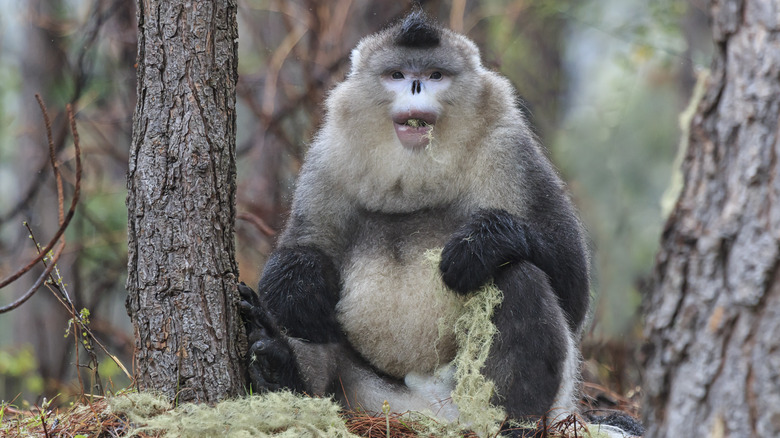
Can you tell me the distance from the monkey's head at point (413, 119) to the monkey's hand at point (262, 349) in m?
0.82

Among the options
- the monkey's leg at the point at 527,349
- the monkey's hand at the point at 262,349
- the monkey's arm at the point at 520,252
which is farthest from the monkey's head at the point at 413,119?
the monkey's hand at the point at 262,349

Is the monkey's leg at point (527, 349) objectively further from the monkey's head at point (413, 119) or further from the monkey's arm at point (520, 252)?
the monkey's head at point (413, 119)

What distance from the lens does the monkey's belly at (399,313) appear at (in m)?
3.84

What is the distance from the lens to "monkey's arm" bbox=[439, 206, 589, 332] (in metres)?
3.67

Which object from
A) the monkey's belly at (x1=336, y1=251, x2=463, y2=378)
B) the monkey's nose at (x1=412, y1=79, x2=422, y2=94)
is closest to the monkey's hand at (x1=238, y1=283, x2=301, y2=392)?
the monkey's belly at (x1=336, y1=251, x2=463, y2=378)

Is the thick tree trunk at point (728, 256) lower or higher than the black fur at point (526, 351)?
higher

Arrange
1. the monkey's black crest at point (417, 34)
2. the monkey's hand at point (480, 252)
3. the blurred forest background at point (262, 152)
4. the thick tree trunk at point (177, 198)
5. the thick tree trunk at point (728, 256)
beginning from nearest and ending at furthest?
the thick tree trunk at point (728, 256)
the thick tree trunk at point (177, 198)
the monkey's hand at point (480, 252)
the monkey's black crest at point (417, 34)
the blurred forest background at point (262, 152)

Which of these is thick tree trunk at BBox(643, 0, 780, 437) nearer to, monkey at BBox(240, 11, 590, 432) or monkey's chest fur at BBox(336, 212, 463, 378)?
monkey at BBox(240, 11, 590, 432)

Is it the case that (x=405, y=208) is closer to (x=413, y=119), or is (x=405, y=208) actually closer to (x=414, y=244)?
(x=414, y=244)

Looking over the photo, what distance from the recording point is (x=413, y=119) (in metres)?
3.93

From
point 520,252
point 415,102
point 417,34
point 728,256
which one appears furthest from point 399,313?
point 728,256

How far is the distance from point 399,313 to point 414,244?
35cm

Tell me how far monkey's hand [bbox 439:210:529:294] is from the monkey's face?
0.51 m

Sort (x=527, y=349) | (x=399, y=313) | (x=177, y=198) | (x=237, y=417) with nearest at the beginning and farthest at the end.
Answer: (x=237, y=417), (x=177, y=198), (x=527, y=349), (x=399, y=313)
